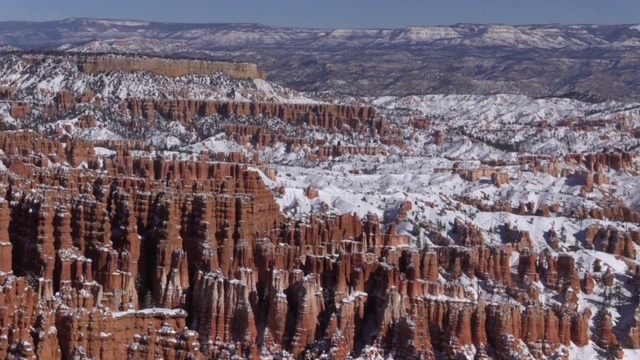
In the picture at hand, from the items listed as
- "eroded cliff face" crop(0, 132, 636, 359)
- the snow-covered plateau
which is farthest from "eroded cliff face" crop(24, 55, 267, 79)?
"eroded cliff face" crop(0, 132, 636, 359)

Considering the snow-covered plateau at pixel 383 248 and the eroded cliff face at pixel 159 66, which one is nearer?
the snow-covered plateau at pixel 383 248

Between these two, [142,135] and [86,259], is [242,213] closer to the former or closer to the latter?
[86,259]

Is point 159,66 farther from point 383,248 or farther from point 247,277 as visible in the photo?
point 247,277

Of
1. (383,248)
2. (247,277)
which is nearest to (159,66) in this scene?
(383,248)

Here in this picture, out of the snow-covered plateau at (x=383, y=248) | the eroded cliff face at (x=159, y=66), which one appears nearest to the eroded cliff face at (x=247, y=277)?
the snow-covered plateau at (x=383, y=248)

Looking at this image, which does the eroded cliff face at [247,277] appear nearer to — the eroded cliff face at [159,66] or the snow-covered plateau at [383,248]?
the snow-covered plateau at [383,248]

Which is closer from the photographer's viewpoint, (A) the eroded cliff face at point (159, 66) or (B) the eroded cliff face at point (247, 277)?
(B) the eroded cliff face at point (247, 277)

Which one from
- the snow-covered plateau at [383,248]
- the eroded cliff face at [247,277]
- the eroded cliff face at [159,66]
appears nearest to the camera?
the eroded cliff face at [247,277]

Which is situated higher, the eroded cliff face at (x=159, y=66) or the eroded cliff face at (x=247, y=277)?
the eroded cliff face at (x=159, y=66)

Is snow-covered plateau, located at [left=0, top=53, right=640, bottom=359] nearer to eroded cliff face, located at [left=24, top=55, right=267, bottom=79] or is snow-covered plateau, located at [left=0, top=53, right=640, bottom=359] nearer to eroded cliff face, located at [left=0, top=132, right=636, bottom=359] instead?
eroded cliff face, located at [left=0, top=132, right=636, bottom=359]

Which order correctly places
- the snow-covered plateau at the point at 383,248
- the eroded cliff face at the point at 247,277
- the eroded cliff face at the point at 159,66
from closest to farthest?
the eroded cliff face at the point at 247,277 < the snow-covered plateau at the point at 383,248 < the eroded cliff face at the point at 159,66

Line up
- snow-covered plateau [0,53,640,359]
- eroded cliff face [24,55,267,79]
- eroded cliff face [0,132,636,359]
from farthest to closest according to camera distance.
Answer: eroded cliff face [24,55,267,79] < snow-covered plateau [0,53,640,359] < eroded cliff face [0,132,636,359]

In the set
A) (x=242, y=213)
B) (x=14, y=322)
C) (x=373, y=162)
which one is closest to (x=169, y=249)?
(x=242, y=213)
